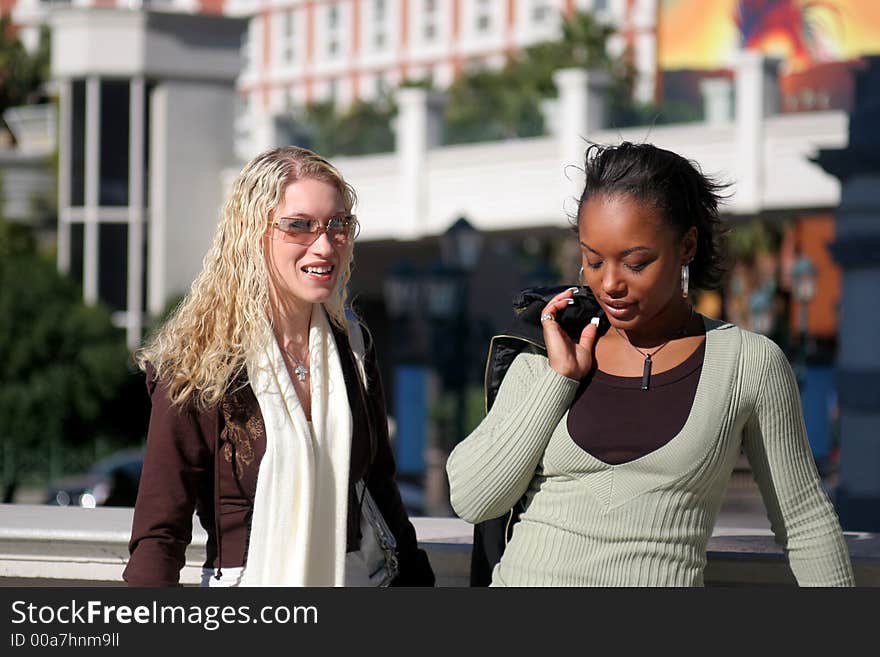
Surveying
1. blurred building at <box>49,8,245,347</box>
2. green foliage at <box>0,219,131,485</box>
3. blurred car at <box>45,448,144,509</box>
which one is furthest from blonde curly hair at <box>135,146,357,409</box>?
blurred building at <box>49,8,245,347</box>

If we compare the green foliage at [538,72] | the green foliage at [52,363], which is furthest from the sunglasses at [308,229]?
the green foliage at [538,72]

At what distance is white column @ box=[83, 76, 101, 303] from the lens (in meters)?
30.7

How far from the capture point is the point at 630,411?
2955 millimetres

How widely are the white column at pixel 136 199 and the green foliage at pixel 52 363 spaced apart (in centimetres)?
145

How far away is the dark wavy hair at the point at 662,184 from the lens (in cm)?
295

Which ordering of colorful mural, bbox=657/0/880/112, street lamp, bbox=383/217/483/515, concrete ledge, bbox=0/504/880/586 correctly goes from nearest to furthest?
concrete ledge, bbox=0/504/880/586 < street lamp, bbox=383/217/483/515 < colorful mural, bbox=657/0/880/112

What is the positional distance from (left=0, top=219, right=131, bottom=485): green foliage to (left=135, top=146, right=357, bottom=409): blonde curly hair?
26004 millimetres

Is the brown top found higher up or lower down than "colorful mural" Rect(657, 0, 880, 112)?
lower down

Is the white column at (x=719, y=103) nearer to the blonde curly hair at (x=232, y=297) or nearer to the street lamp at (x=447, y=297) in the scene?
the street lamp at (x=447, y=297)

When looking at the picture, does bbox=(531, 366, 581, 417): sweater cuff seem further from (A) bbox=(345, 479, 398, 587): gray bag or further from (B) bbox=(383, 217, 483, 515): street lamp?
(B) bbox=(383, 217, 483, 515): street lamp

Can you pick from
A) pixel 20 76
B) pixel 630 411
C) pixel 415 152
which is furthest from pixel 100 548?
pixel 20 76

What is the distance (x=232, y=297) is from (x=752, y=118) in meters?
21.2

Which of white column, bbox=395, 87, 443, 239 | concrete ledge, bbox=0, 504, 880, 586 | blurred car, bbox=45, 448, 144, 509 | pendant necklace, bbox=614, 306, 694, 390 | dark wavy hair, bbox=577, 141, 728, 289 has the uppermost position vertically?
white column, bbox=395, 87, 443, 239

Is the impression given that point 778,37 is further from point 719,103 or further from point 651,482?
point 651,482
